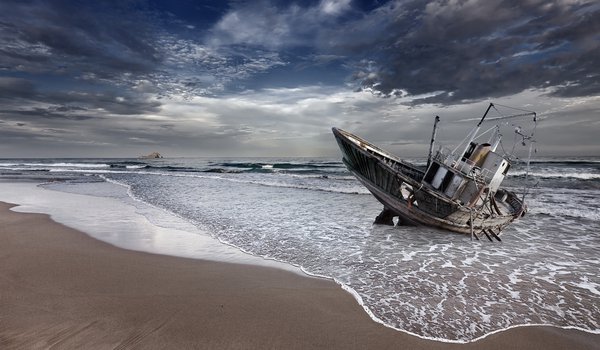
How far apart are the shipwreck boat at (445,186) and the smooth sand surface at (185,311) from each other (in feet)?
23.5

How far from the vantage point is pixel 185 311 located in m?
5.57

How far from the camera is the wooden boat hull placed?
41.3 feet

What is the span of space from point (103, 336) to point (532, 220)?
62.5ft

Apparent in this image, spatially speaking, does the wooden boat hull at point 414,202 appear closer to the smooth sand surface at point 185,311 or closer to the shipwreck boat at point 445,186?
the shipwreck boat at point 445,186

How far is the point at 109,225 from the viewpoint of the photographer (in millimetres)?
12344

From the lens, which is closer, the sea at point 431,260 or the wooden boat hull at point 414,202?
the sea at point 431,260

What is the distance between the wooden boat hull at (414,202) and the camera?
41.3ft

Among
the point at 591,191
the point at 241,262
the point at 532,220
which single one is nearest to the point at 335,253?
the point at 241,262

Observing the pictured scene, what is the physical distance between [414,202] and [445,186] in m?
1.47

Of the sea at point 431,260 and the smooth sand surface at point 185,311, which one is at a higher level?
the smooth sand surface at point 185,311

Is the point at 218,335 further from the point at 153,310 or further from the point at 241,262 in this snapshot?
the point at 241,262

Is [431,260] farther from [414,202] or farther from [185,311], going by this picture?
[185,311]

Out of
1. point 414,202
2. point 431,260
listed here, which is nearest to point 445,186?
point 414,202

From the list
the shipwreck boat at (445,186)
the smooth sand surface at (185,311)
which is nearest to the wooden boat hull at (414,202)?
the shipwreck boat at (445,186)
